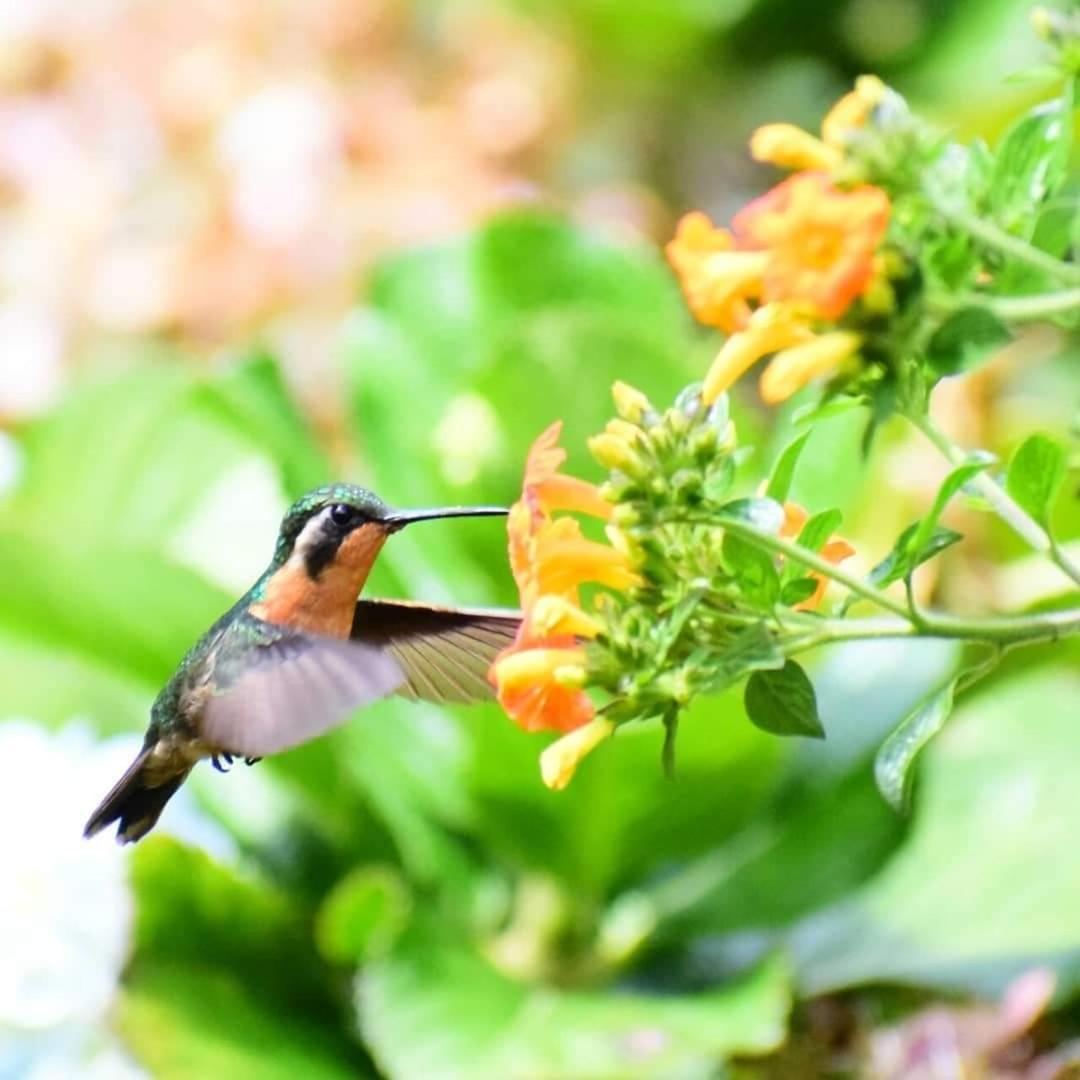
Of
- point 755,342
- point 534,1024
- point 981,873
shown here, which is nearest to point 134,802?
point 534,1024

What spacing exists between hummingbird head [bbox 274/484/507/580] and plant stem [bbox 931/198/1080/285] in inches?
8.1

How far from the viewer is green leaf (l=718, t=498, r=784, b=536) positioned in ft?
1.60

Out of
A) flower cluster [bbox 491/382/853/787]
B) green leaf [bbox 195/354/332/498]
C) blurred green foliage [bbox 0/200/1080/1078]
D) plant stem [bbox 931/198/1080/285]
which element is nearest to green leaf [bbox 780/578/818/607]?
flower cluster [bbox 491/382/853/787]

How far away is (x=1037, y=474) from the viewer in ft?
1.68

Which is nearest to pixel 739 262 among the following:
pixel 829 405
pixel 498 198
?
pixel 829 405

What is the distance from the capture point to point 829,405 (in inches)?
19.3

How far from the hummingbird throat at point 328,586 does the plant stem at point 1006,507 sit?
215 millimetres

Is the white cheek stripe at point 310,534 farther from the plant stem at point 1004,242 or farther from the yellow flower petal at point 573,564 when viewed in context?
the plant stem at point 1004,242

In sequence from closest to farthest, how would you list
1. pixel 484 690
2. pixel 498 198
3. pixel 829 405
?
pixel 829 405 → pixel 484 690 → pixel 498 198

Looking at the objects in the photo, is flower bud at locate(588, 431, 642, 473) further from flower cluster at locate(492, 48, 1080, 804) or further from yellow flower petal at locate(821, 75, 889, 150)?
yellow flower petal at locate(821, 75, 889, 150)

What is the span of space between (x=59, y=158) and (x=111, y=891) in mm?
1340

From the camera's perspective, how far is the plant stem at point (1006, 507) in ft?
1.61

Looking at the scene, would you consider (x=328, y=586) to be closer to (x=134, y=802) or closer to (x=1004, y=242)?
(x=134, y=802)

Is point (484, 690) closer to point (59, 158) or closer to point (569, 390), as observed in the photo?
point (569, 390)
